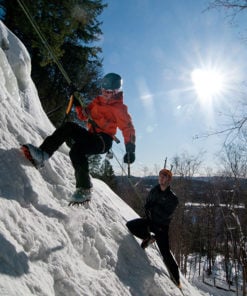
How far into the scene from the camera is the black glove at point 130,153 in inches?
153

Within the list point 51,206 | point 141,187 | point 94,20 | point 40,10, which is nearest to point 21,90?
point 51,206

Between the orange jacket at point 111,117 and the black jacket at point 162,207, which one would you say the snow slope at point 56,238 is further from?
the orange jacket at point 111,117

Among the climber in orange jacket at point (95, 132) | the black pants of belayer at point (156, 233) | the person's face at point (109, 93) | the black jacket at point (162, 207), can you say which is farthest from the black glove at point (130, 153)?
the black pants of belayer at point (156, 233)

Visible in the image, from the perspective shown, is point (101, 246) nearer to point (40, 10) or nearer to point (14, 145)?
point (14, 145)

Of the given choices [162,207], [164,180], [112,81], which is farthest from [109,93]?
[162,207]

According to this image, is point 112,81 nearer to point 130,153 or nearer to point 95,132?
point 95,132

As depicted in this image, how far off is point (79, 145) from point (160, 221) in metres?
1.74

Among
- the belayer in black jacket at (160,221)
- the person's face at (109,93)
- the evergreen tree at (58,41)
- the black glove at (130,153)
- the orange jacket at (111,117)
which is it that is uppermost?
the evergreen tree at (58,41)

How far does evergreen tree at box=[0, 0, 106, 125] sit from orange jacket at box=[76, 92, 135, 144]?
22.5 feet

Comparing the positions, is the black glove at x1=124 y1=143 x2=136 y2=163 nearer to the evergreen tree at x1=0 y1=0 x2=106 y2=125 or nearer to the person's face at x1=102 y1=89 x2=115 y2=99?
the person's face at x1=102 y1=89 x2=115 y2=99

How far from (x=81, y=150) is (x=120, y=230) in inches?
48.5

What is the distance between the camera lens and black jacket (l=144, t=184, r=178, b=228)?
14.6 ft

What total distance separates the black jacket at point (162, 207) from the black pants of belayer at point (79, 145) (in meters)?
1.29

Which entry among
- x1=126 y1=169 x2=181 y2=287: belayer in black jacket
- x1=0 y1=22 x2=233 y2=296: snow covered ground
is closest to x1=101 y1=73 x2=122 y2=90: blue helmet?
x1=0 y1=22 x2=233 y2=296: snow covered ground
